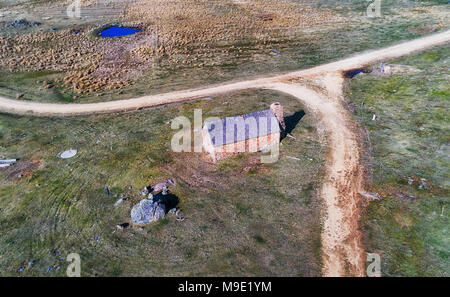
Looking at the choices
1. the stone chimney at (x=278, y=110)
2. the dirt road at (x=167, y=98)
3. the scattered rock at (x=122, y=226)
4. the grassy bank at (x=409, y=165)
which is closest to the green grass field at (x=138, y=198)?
the scattered rock at (x=122, y=226)

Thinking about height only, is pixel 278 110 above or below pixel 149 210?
above

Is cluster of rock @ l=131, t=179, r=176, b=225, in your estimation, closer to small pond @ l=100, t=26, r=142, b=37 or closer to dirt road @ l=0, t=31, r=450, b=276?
dirt road @ l=0, t=31, r=450, b=276

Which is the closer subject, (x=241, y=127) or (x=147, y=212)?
(x=147, y=212)

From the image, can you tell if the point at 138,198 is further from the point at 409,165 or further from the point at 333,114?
the point at 409,165

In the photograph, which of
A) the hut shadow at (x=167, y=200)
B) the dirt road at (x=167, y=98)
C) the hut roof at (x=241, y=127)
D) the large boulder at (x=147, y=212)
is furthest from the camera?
the dirt road at (x=167, y=98)

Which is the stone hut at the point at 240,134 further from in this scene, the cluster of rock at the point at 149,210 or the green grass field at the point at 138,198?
the cluster of rock at the point at 149,210

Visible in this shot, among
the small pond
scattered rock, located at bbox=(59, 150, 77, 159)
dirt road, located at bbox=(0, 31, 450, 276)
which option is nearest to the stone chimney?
dirt road, located at bbox=(0, 31, 450, 276)

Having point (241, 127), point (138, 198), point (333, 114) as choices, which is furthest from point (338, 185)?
point (138, 198)
